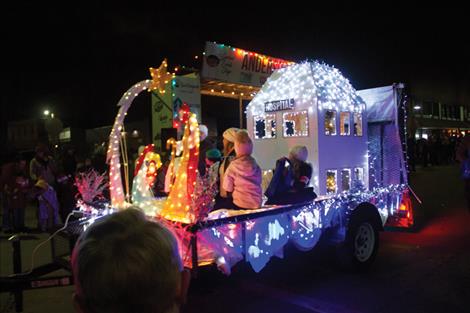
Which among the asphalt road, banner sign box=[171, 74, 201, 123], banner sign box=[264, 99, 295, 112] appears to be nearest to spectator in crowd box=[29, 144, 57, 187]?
the asphalt road

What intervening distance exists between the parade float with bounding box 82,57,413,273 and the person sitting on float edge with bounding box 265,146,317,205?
10.2 inches

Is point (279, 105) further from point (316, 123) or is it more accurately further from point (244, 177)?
point (244, 177)

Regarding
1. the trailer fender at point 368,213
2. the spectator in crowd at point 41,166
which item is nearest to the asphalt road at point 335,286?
the trailer fender at point 368,213

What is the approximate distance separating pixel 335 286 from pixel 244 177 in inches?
74.6

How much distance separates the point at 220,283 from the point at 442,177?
16260mm

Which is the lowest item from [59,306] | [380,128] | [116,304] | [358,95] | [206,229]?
[59,306]

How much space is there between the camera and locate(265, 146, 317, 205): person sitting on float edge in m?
5.27

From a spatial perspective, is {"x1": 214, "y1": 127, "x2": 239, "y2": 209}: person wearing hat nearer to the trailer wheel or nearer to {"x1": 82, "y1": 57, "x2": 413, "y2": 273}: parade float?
{"x1": 82, "y1": 57, "x2": 413, "y2": 273}: parade float

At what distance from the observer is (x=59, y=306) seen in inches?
201

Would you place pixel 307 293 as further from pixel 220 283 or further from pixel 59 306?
pixel 59 306

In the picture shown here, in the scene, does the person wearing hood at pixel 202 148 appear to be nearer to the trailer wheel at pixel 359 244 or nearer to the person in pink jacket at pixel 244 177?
the person in pink jacket at pixel 244 177

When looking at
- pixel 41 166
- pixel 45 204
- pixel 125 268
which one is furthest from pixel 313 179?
pixel 41 166

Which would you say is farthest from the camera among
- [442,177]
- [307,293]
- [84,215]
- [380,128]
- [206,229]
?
[442,177]

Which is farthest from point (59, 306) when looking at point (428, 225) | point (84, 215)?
point (428, 225)
